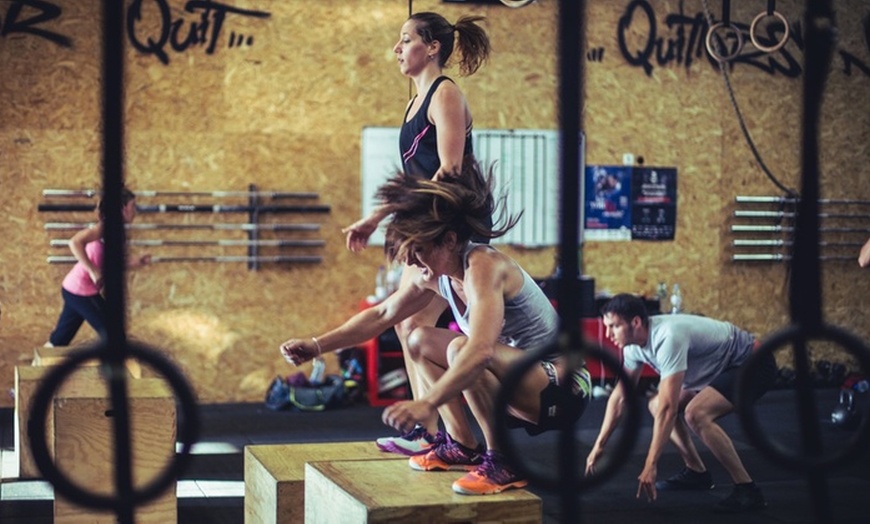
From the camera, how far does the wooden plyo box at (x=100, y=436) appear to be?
3254mm

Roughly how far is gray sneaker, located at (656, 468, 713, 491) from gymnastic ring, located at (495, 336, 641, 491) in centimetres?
391

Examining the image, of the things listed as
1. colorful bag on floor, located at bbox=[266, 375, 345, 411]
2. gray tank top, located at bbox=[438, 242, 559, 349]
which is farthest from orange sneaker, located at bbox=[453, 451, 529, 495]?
colorful bag on floor, located at bbox=[266, 375, 345, 411]

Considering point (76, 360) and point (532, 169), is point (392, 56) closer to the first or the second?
point (532, 169)

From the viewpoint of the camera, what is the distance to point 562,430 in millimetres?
795

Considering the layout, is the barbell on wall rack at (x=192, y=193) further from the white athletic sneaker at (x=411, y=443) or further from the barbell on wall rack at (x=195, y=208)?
the white athletic sneaker at (x=411, y=443)

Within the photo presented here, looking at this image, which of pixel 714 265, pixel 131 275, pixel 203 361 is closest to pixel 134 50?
pixel 131 275

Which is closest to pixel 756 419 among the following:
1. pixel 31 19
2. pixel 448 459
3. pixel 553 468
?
pixel 448 459

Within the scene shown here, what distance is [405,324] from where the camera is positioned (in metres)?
3.00

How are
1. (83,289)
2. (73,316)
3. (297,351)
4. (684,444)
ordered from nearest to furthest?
1. (297,351)
2. (684,444)
3. (83,289)
4. (73,316)

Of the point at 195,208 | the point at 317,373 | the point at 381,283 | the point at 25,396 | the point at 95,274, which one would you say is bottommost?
the point at 317,373

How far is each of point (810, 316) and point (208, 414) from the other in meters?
5.91

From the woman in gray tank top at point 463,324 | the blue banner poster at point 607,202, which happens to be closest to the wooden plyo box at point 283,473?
the woman in gray tank top at point 463,324

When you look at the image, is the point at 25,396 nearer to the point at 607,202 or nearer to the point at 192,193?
the point at 192,193

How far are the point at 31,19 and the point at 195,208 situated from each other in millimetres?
1402
